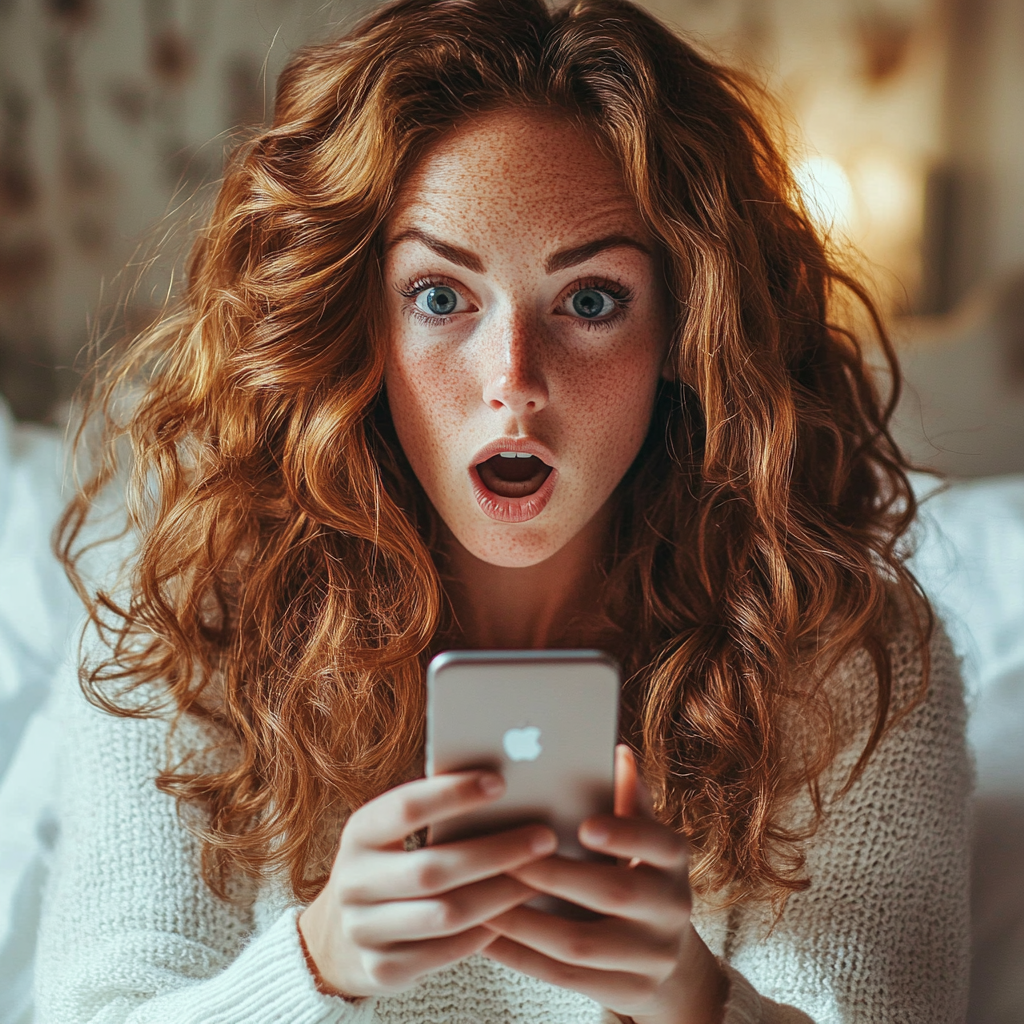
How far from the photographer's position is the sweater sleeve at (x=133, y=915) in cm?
77

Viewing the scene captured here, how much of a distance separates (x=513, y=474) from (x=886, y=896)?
464 mm

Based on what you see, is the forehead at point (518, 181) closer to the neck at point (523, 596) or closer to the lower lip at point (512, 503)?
the lower lip at point (512, 503)

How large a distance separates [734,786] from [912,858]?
15 centimetres

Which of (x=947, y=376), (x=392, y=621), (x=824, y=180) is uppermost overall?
(x=824, y=180)

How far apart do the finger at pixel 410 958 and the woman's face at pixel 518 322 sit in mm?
323

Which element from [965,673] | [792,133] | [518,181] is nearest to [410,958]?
[518,181]

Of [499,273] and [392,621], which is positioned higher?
[499,273]

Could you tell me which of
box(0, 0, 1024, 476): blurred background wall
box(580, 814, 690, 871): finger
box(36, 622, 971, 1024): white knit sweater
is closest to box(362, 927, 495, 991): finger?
box(580, 814, 690, 871): finger

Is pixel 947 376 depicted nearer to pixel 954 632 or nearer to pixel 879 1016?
pixel 954 632

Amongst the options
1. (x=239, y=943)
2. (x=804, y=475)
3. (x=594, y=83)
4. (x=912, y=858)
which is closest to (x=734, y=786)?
(x=912, y=858)

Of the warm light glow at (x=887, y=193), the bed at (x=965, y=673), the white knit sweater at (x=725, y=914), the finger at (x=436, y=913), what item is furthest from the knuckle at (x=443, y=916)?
the warm light glow at (x=887, y=193)

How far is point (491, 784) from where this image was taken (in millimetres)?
599

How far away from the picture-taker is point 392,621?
920mm

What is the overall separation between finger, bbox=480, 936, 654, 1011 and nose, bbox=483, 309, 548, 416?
1.23 feet
